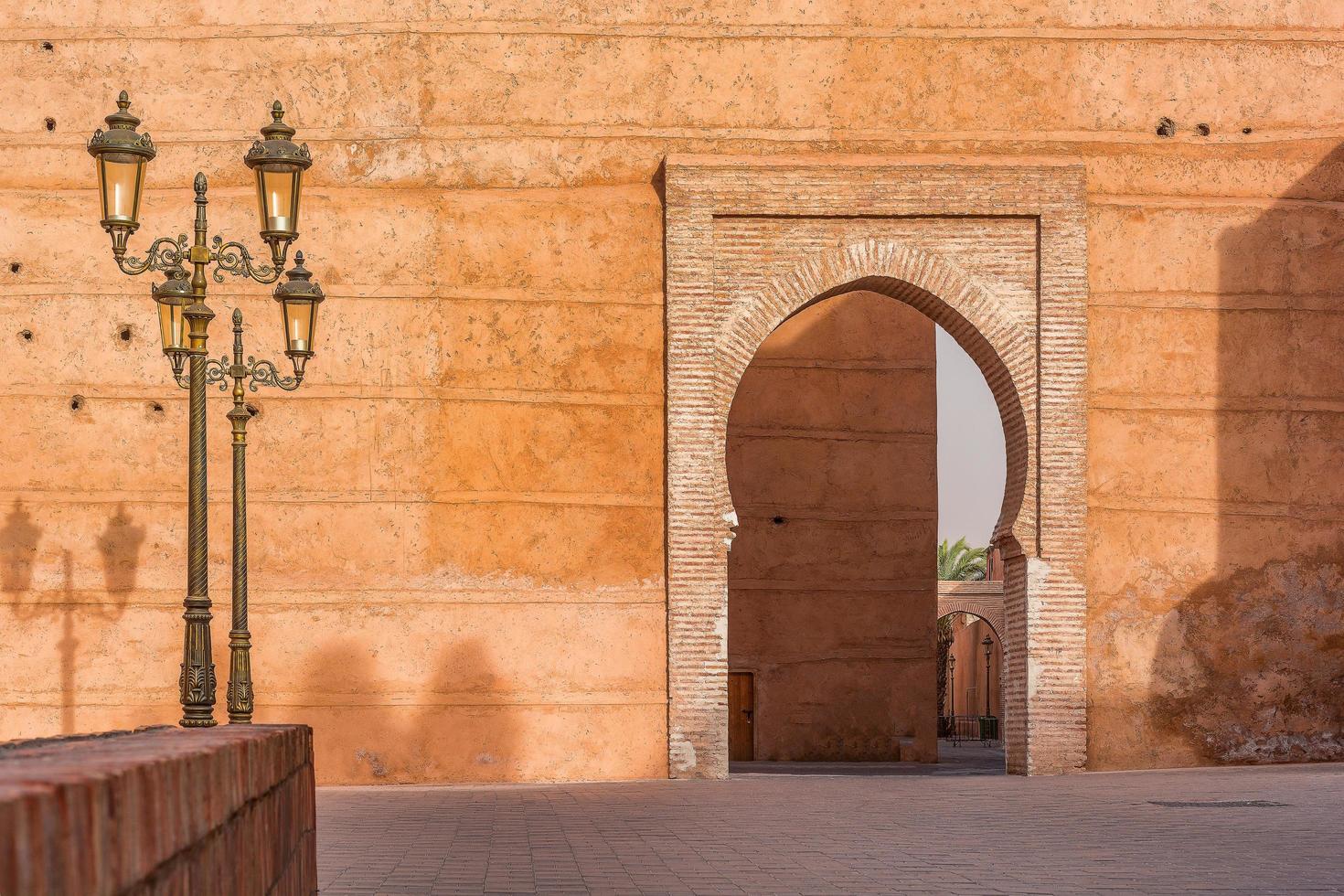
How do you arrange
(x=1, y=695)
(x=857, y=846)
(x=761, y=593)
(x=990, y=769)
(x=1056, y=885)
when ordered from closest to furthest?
(x=1056, y=885) → (x=857, y=846) → (x=1, y=695) → (x=990, y=769) → (x=761, y=593)

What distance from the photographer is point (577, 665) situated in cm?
1410

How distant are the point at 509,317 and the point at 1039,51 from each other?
197 inches

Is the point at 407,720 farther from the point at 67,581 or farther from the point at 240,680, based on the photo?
the point at 240,680

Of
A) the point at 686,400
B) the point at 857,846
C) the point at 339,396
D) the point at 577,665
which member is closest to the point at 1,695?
the point at 339,396

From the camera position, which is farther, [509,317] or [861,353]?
[861,353]

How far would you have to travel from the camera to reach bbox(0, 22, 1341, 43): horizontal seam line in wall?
47.9ft

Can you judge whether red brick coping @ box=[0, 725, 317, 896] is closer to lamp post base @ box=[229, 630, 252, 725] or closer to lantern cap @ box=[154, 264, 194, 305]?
lamp post base @ box=[229, 630, 252, 725]

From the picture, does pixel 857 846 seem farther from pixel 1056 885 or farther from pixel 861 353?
pixel 861 353

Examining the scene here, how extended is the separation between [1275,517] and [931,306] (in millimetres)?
3353

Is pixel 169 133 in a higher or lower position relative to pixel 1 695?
higher

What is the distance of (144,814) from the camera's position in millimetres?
2303

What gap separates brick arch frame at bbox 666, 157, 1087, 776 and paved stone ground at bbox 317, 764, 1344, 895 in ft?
3.51

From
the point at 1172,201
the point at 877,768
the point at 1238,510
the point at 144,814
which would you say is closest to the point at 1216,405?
the point at 1238,510

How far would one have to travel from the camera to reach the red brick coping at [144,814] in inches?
69.8
